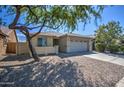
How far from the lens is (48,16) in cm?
1027

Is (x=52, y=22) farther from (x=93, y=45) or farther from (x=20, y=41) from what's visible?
(x=93, y=45)

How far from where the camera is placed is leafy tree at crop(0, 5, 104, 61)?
9148mm

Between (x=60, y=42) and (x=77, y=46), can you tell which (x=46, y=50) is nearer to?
(x=60, y=42)

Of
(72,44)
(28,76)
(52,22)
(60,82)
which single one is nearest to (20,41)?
(52,22)

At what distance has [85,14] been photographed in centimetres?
937

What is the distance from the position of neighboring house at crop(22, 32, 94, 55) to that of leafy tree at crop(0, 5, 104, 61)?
354 centimetres

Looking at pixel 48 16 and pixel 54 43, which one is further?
pixel 54 43

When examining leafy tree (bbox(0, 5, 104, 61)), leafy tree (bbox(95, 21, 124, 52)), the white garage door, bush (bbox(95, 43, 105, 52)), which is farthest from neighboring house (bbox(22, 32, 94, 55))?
leafy tree (bbox(0, 5, 104, 61))

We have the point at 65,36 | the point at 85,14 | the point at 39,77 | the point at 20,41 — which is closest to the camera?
the point at 39,77

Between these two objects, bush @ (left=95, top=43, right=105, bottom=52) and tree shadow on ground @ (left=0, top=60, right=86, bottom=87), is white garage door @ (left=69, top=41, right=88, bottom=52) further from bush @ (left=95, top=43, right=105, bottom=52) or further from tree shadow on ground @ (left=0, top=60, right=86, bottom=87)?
tree shadow on ground @ (left=0, top=60, right=86, bottom=87)

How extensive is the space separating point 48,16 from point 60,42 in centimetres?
708

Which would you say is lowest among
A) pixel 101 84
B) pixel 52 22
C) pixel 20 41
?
pixel 101 84

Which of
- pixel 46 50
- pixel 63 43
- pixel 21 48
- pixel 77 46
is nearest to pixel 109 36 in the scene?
pixel 77 46
